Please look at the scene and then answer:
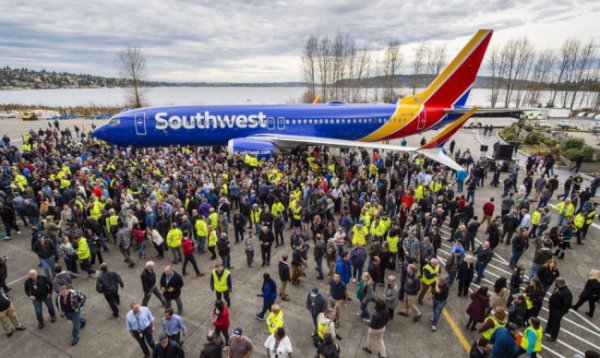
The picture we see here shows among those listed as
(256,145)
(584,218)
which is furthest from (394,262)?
(256,145)

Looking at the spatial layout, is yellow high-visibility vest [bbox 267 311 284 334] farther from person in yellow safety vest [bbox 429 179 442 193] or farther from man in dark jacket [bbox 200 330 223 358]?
person in yellow safety vest [bbox 429 179 442 193]

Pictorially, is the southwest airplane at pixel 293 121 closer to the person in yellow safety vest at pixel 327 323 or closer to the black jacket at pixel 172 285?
the black jacket at pixel 172 285

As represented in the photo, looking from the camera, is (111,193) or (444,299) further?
(111,193)

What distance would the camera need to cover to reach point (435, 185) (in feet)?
44.4

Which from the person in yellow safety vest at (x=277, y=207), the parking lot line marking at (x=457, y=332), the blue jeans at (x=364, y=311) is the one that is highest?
the person in yellow safety vest at (x=277, y=207)

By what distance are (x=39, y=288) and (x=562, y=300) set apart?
37.4ft

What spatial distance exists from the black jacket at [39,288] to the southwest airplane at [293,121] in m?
12.6

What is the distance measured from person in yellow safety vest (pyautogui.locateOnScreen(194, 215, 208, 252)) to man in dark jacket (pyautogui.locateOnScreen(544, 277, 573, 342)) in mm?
9264

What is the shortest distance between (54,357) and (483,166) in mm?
18574

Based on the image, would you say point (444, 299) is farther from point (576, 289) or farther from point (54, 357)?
point (54, 357)

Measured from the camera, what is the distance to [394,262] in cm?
970

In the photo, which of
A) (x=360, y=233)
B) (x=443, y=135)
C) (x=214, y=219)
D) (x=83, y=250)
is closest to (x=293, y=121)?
(x=443, y=135)

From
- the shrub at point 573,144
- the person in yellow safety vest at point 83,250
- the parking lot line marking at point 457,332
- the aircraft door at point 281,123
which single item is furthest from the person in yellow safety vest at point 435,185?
the shrub at point 573,144

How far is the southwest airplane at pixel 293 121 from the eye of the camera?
19.6 meters
